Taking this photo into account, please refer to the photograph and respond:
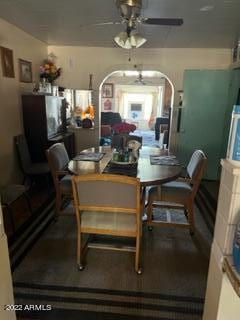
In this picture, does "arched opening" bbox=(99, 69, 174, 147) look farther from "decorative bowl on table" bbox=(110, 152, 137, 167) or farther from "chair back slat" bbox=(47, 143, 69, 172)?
"decorative bowl on table" bbox=(110, 152, 137, 167)

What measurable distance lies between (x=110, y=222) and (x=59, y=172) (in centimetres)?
95

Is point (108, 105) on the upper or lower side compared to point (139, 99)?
lower

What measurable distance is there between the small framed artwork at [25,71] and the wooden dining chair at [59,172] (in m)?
1.53

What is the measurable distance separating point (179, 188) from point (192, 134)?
2044mm

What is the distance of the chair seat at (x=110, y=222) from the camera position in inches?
74.3

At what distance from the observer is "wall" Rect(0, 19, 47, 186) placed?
310cm

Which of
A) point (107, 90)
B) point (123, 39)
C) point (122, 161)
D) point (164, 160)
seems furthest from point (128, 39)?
point (107, 90)

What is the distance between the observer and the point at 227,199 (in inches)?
37.7

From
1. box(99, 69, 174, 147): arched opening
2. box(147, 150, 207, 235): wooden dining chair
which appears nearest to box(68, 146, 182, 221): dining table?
box(147, 150, 207, 235): wooden dining chair

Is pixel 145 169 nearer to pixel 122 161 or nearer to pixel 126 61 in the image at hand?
pixel 122 161

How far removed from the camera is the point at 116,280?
1891 millimetres

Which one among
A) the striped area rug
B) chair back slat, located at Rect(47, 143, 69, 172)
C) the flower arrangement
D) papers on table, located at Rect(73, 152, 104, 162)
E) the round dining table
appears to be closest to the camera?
the striped area rug

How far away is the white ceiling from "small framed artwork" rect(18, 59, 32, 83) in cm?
45

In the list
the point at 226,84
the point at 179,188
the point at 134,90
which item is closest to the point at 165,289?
the point at 179,188
